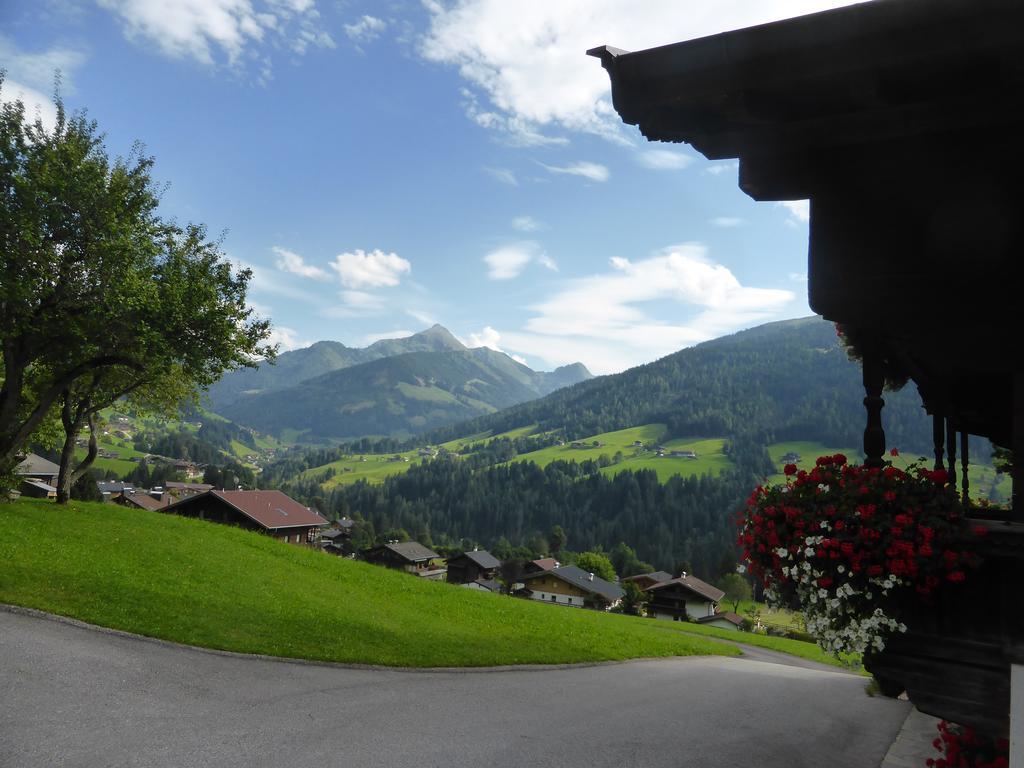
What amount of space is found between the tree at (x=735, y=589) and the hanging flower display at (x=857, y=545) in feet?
377

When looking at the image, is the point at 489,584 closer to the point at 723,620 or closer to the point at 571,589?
the point at 571,589

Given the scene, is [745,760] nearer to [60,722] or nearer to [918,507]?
[918,507]

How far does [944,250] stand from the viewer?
3.54 metres

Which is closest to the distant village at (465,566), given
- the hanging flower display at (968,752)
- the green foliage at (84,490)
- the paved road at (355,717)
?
the green foliage at (84,490)

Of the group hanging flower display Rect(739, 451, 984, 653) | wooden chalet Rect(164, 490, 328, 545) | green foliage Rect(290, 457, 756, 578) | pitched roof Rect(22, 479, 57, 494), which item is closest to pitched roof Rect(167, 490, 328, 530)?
wooden chalet Rect(164, 490, 328, 545)

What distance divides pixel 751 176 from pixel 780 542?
8.75 feet

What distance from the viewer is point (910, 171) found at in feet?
11.4

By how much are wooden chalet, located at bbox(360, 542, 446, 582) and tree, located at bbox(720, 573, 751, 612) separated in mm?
52486

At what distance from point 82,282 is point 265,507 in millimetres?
53701

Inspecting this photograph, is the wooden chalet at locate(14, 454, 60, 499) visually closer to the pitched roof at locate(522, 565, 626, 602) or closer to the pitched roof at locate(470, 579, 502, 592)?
the pitched roof at locate(470, 579, 502, 592)

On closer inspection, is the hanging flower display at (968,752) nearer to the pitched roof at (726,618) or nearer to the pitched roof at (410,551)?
the pitched roof at (726,618)

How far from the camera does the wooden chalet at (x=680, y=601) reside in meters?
92.8

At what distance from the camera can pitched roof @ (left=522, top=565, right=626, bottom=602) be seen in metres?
89.6

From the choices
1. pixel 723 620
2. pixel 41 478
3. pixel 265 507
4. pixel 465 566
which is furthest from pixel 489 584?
pixel 41 478
